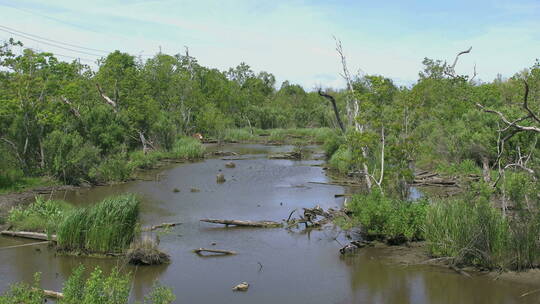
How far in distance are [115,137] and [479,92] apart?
25.2 m

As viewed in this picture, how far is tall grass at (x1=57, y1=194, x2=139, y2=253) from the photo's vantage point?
15.0m

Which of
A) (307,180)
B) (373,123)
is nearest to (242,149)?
(307,180)

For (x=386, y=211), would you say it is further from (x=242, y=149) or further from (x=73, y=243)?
(x=242, y=149)

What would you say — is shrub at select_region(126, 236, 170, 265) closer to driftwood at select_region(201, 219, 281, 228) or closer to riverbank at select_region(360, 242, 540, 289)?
driftwood at select_region(201, 219, 281, 228)

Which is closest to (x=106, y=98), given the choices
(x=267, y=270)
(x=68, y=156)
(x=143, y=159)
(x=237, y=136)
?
(x=143, y=159)

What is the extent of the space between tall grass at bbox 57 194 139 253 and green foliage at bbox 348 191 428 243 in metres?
6.75

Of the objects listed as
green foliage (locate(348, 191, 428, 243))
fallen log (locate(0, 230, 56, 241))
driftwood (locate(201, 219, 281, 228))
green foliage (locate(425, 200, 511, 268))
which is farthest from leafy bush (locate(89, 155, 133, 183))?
green foliage (locate(425, 200, 511, 268))

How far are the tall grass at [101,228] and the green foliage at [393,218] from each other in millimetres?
6748

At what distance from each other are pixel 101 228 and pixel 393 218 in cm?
827

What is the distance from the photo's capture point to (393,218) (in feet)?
51.2

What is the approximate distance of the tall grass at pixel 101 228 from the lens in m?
15.0

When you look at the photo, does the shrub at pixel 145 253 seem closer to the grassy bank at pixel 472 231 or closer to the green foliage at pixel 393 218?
the green foliage at pixel 393 218

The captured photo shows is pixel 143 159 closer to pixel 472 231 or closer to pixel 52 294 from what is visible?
pixel 52 294

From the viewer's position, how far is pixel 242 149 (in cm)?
5041
